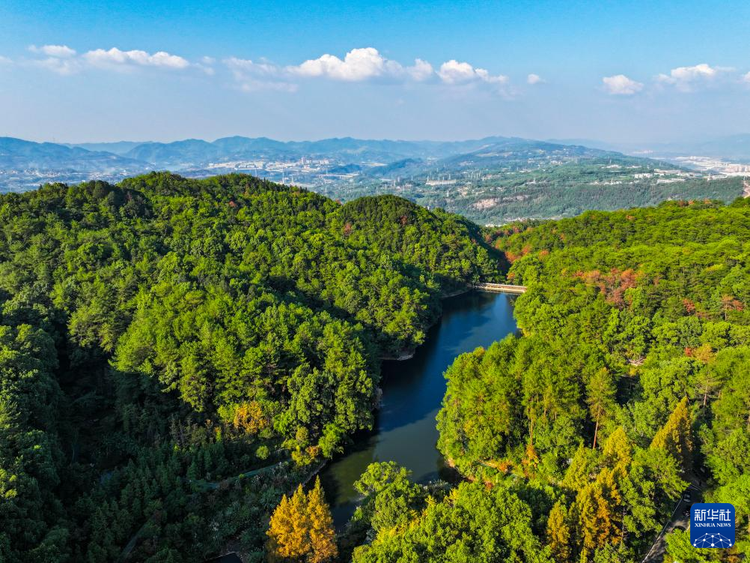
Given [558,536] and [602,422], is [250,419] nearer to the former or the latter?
[558,536]

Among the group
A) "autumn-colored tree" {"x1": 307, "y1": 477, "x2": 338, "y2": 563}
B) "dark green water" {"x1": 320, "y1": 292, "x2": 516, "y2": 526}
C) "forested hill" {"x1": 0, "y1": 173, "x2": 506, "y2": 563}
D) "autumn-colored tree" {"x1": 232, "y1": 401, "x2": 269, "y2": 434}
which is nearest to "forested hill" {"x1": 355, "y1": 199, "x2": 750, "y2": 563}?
"autumn-colored tree" {"x1": 307, "y1": 477, "x2": 338, "y2": 563}

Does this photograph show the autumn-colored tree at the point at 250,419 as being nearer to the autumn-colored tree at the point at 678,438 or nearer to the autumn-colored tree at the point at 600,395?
the autumn-colored tree at the point at 600,395

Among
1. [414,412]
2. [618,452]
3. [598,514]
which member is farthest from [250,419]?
[618,452]

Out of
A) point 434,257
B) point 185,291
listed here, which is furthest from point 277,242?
point 434,257

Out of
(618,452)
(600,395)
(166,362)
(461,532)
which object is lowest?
(461,532)

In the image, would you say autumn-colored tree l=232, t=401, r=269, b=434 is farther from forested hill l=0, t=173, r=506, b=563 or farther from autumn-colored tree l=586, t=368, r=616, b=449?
autumn-colored tree l=586, t=368, r=616, b=449

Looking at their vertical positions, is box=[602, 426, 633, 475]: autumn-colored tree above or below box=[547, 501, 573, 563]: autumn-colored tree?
above

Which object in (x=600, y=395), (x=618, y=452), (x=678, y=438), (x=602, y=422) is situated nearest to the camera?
(x=618, y=452)
